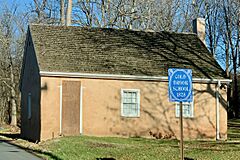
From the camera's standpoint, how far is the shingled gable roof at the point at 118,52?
2578 centimetres

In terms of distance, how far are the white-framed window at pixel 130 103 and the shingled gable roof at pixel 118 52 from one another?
1030mm

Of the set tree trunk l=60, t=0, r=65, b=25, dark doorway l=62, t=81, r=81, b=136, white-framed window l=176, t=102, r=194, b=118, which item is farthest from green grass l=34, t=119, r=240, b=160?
tree trunk l=60, t=0, r=65, b=25

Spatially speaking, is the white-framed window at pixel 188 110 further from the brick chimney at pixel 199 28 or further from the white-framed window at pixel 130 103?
the brick chimney at pixel 199 28

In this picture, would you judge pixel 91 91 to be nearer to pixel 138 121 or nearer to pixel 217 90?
pixel 138 121

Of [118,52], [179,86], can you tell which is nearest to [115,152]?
[179,86]

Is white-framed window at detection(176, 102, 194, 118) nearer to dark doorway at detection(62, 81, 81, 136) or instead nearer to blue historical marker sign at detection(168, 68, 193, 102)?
dark doorway at detection(62, 81, 81, 136)

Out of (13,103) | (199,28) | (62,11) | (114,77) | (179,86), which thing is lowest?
(13,103)

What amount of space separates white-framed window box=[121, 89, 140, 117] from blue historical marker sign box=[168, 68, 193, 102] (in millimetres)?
13429

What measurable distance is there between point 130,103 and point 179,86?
13.6 m

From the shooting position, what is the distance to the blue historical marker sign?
12.5m

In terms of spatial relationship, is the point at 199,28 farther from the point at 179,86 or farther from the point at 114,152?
the point at 179,86

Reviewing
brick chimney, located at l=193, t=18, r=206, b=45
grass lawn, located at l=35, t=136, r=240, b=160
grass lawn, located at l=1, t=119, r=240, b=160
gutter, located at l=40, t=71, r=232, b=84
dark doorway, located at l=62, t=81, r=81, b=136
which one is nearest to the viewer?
grass lawn, located at l=1, t=119, r=240, b=160

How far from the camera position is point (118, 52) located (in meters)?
27.5

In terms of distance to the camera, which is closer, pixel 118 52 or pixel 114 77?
pixel 114 77
